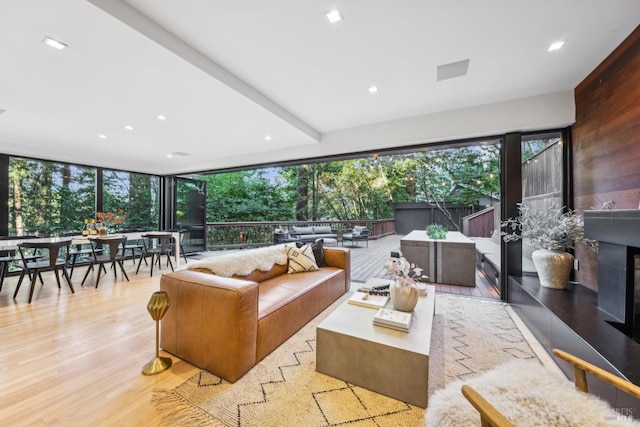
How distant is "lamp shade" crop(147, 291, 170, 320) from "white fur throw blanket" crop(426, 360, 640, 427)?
184 cm

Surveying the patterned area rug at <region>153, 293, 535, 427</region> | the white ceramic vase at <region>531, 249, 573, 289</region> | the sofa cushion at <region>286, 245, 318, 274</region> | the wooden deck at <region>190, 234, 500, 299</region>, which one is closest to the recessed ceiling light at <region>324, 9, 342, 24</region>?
the sofa cushion at <region>286, 245, 318, 274</region>

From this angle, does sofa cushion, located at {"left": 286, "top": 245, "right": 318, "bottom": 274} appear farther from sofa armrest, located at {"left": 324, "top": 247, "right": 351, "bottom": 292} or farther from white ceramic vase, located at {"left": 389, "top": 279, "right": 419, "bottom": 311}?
white ceramic vase, located at {"left": 389, "top": 279, "right": 419, "bottom": 311}

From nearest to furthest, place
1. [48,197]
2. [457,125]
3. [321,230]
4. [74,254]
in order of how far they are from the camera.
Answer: [457,125] < [74,254] < [48,197] < [321,230]

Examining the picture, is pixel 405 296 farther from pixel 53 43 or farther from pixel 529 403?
pixel 53 43

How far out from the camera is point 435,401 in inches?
46.4

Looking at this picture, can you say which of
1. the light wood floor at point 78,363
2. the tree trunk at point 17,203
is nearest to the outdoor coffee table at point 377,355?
the light wood floor at point 78,363

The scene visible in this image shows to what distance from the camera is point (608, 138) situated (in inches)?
96.5

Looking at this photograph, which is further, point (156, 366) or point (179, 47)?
point (179, 47)

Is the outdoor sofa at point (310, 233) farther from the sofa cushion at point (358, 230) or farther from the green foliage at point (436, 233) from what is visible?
the green foliage at point (436, 233)

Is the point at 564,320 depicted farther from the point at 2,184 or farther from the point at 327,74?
the point at 2,184

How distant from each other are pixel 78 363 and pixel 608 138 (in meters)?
5.04

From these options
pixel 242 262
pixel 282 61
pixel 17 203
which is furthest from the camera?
pixel 17 203

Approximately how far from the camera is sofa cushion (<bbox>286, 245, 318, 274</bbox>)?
130 inches

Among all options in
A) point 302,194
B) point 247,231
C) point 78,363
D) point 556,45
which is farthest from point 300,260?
point 302,194
